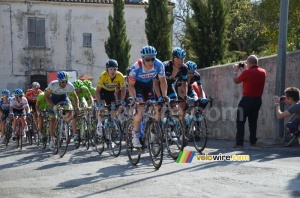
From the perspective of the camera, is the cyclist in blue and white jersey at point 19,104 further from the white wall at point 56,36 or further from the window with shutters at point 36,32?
the window with shutters at point 36,32

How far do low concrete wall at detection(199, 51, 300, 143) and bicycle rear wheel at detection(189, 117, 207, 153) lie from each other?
2204 mm

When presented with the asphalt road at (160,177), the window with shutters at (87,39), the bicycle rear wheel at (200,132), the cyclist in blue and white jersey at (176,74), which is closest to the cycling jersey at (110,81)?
the cyclist in blue and white jersey at (176,74)

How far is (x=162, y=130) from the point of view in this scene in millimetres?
10531

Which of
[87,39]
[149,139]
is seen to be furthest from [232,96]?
[87,39]

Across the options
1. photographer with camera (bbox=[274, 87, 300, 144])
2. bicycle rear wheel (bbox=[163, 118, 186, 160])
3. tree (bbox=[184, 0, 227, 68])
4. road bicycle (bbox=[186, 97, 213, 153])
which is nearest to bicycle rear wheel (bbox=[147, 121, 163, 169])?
bicycle rear wheel (bbox=[163, 118, 186, 160])

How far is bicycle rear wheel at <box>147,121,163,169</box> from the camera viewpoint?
33.1 feet

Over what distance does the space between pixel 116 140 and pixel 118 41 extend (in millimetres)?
26660

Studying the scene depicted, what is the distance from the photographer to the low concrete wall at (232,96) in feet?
45.5

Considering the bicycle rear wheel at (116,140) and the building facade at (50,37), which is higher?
the building facade at (50,37)

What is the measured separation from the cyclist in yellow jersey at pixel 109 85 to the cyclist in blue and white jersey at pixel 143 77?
2.29 metres

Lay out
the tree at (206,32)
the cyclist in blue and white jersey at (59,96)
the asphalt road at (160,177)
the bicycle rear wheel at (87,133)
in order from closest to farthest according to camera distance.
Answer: the asphalt road at (160,177)
the cyclist in blue and white jersey at (59,96)
the bicycle rear wheel at (87,133)
the tree at (206,32)

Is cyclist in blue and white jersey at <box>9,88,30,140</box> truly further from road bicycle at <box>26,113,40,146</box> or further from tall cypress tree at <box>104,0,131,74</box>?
tall cypress tree at <box>104,0,131,74</box>

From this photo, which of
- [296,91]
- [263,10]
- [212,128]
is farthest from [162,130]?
[263,10]

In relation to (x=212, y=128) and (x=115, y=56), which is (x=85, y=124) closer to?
(x=212, y=128)
